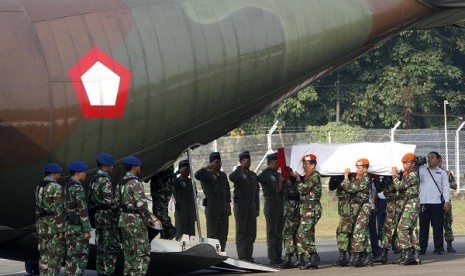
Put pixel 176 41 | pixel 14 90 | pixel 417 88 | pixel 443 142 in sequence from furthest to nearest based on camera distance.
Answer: pixel 417 88, pixel 443 142, pixel 176 41, pixel 14 90

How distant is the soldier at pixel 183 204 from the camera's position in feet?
65.4

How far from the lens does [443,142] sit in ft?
113

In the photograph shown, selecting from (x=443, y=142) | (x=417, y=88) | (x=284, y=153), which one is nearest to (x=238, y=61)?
(x=284, y=153)

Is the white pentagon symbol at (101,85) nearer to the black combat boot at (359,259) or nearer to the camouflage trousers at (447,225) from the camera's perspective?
the black combat boot at (359,259)

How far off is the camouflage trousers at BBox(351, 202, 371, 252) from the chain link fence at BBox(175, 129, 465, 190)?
1420 centimetres

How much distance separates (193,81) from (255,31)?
1.36 m

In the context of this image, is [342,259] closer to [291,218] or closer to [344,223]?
[344,223]

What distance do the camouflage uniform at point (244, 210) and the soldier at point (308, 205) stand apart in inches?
47.5

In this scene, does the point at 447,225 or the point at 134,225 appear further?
the point at 447,225

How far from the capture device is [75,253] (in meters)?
15.2

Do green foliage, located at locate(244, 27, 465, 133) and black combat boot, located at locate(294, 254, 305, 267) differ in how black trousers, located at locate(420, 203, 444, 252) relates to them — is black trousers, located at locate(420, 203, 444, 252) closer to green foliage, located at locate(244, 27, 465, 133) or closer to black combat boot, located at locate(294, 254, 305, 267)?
black combat boot, located at locate(294, 254, 305, 267)

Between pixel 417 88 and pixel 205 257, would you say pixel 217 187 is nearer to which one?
pixel 205 257

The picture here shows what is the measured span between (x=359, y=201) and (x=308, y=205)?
0.84 metres

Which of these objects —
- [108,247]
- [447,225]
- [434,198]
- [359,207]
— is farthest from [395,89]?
[108,247]
